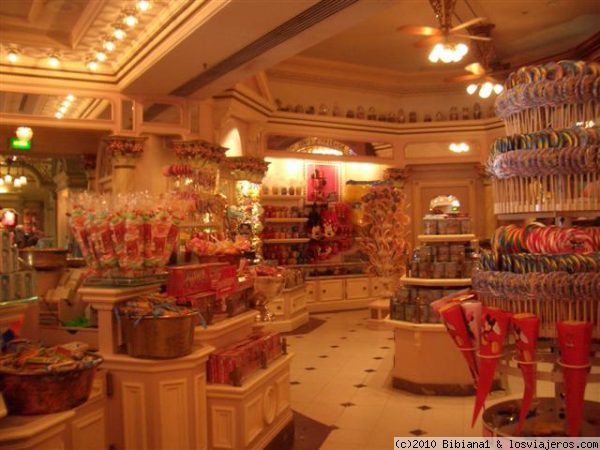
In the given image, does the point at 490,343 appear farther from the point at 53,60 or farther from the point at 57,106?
the point at 57,106

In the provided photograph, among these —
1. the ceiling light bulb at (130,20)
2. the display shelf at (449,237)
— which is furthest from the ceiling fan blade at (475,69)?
the ceiling light bulb at (130,20)

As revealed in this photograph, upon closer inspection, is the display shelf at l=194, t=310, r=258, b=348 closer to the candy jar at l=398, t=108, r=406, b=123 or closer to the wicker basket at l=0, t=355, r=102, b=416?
the wicker basket at l=0, t=355, r=102, b=416

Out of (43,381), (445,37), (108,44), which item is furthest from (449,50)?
(43,381)

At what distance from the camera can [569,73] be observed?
109 inches

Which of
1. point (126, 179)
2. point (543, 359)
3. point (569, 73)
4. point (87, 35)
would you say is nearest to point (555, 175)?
point (569, 73)

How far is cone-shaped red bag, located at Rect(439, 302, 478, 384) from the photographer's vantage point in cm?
279

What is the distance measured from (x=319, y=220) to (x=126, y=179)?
4123 millimetres

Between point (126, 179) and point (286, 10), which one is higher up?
point (286, 10)

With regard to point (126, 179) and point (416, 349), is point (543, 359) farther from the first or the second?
point (126, 179)

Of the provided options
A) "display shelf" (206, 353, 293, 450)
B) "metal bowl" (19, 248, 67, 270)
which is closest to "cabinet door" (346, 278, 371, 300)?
"display shelf" (206, 353, 293, 450)

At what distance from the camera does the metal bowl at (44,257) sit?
12.7 ft

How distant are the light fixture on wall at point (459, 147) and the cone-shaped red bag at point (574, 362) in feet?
32.6

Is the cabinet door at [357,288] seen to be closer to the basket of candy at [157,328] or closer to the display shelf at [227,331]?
the display shelf at [227,331]

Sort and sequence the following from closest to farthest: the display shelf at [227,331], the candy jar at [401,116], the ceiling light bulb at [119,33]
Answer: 1. the display shelf at [227,331]
2. the ceiling light bulb at [119,33]
3. the candy jar at [401,116]
